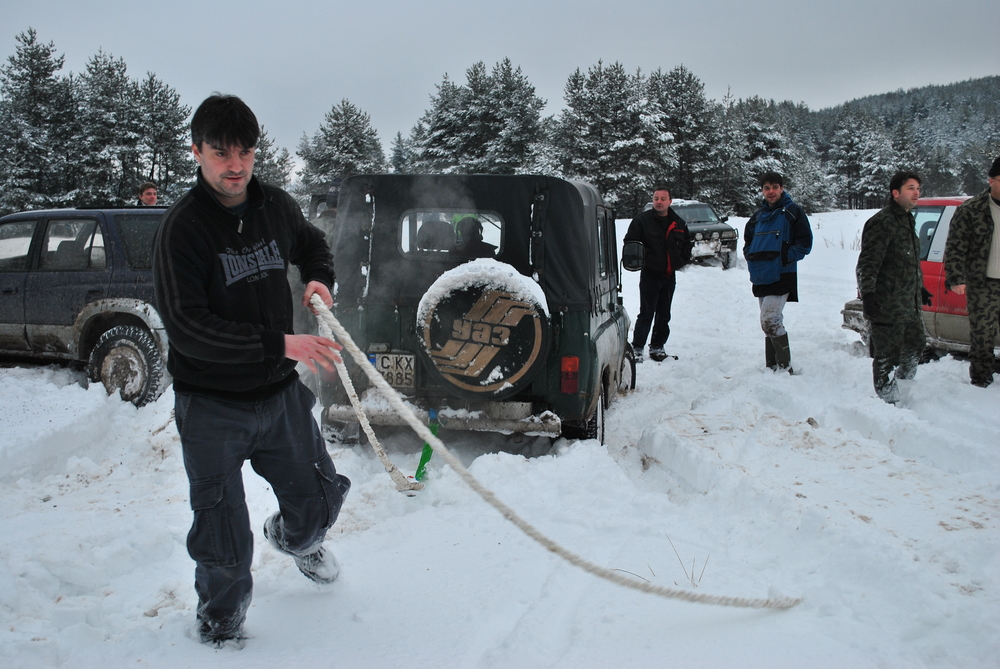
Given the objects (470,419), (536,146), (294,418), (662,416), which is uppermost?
(536,146)

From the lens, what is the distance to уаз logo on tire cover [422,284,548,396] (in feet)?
12.4

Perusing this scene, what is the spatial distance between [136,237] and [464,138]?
33333mm

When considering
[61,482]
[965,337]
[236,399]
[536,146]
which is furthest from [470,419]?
[536,146]

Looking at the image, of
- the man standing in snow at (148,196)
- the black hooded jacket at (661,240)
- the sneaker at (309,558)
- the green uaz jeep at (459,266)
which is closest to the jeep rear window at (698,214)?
the black hooded jacket at (661,240)

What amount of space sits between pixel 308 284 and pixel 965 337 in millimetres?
6687

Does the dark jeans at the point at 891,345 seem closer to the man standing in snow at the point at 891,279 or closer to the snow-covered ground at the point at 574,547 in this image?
the man standing in snow at the point at 891,279

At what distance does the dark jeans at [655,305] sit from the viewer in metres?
8.06

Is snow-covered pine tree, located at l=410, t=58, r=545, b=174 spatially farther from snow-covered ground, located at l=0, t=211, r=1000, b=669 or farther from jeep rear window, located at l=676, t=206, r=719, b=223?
snow-covered ground, located at l=0, t=211, r=1000, b=669

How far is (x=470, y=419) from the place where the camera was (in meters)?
4.18

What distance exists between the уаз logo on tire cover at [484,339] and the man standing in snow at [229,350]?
1377mm

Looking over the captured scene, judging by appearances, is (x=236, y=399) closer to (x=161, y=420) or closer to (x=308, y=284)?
(x=308, y=284)

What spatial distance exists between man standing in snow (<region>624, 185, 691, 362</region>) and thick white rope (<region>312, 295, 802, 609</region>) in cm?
567

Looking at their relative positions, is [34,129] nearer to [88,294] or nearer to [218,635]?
[88,294]

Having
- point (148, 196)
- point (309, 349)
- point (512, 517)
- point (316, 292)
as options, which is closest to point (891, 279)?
point (512, 517)
